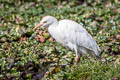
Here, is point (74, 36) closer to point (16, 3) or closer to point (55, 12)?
point (55, 12)

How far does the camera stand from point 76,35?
22.0ft

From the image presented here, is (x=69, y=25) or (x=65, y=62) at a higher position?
(x=69, y=25)

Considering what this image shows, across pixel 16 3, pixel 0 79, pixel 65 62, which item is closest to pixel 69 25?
pixel 65 62

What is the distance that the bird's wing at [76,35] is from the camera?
6633mm

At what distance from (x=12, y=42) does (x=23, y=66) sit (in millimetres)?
Result: 1168

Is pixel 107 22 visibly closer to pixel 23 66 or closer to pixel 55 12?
pixel 55 12

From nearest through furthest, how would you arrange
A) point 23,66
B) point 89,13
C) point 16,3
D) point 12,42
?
point 23,66
point 12,42
point 89,13
point 16,3

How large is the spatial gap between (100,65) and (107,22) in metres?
2.79

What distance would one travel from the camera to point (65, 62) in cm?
670

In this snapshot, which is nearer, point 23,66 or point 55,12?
point 23,66

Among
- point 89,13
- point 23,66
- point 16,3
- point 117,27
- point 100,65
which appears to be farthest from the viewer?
point 16,3

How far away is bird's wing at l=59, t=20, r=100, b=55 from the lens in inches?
261

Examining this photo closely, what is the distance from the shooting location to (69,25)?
6645 millimetres

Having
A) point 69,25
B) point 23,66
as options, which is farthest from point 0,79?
point 69,25
